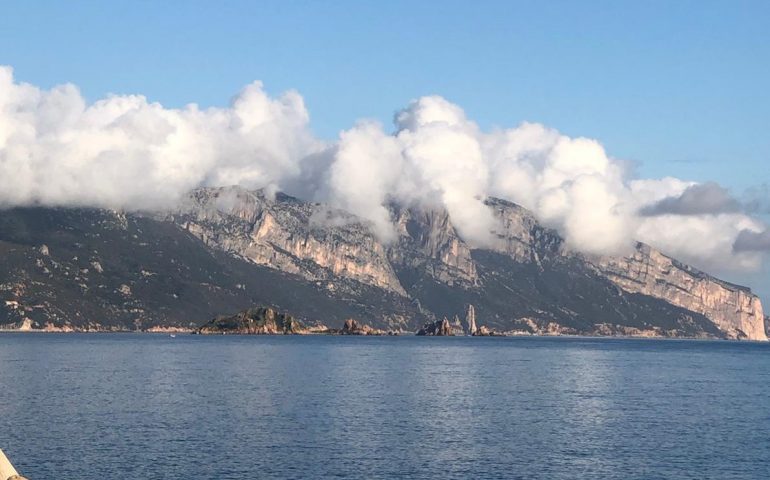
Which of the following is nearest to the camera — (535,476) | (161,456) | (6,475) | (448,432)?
(6,475)

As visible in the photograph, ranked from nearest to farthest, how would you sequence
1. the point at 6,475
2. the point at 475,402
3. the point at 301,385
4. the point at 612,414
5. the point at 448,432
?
1. the point at 6,475
2. the point at 448,432
3. the point at 612,414
4. the point at 475,402
5. the point at 301,385

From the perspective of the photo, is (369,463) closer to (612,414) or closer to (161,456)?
(161,456)

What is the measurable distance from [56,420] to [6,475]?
232 feet

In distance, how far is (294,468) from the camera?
319 ft

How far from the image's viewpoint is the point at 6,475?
58.5 metres

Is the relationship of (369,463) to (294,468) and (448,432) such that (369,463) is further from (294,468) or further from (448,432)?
(448,432)

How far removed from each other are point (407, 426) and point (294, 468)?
3294cm

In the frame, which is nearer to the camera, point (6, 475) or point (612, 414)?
point (6, 475)

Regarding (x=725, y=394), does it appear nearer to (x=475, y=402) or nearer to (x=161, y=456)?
(x=475, y=402)

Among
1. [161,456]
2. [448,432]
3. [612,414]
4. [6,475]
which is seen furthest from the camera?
[612,414]

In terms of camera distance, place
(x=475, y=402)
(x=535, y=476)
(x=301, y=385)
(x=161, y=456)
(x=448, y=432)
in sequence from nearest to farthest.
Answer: (x=535, y=476) → (x=161, y=456) → (x=448, y=432) → (x=475, y=402) → (x=301, y=385)

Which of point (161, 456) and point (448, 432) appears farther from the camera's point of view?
point (448, 432)

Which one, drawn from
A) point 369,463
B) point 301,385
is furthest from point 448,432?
point 301,385

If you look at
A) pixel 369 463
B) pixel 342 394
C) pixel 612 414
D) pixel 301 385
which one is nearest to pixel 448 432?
pixel 369 463
